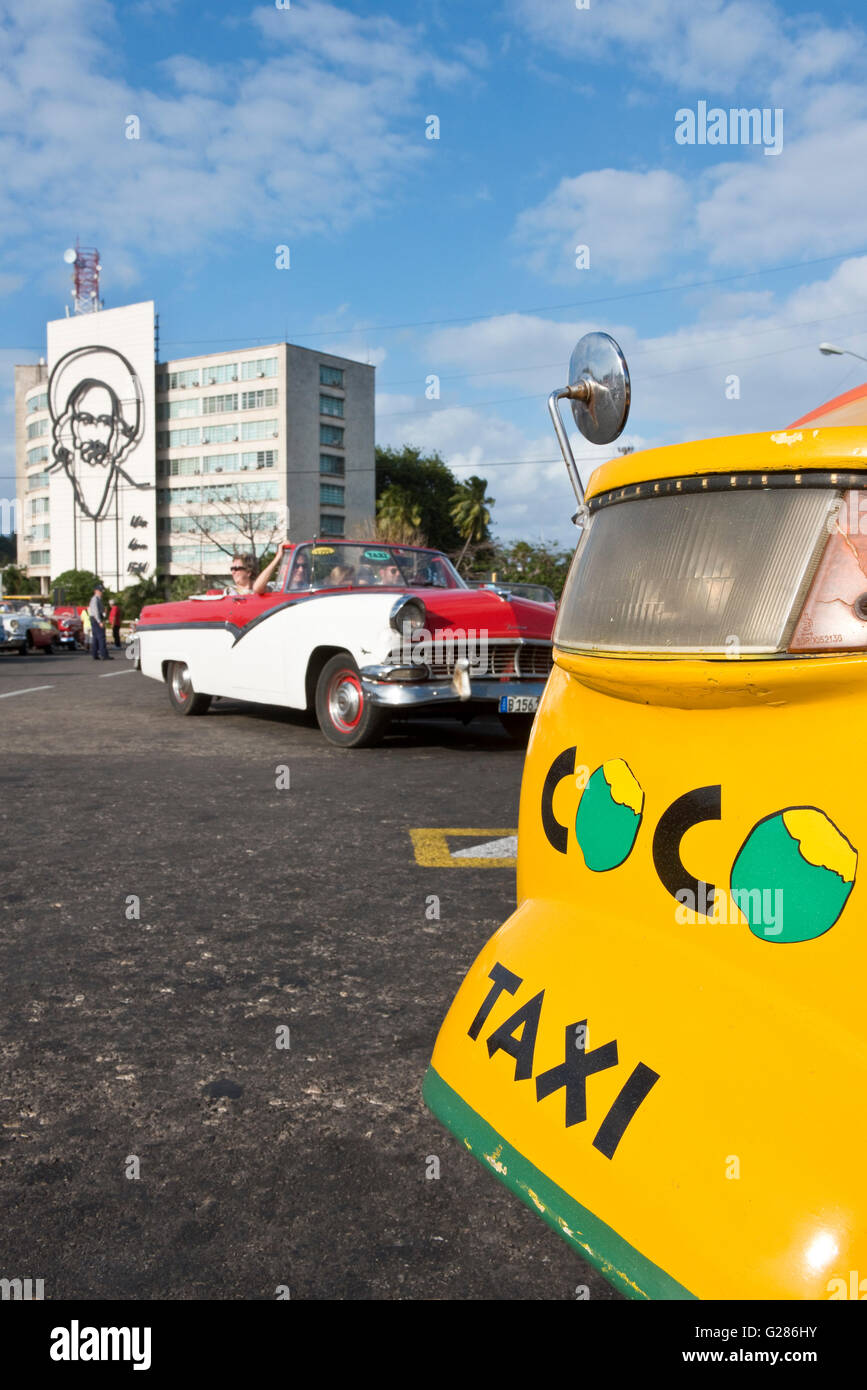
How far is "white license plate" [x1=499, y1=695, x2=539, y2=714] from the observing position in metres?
7.54

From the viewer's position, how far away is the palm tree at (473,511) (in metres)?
82.5

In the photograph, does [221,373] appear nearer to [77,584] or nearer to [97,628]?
[77,584]

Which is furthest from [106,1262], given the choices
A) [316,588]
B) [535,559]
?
[535,559]

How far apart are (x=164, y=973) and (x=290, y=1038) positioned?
61 cm

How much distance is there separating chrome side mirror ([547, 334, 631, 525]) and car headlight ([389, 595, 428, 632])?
206 inches

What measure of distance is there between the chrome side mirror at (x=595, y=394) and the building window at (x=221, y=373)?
282 feet

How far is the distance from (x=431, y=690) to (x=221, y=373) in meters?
82.2

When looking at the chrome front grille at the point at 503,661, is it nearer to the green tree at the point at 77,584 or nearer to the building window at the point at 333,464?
the building window at the point at 333,464

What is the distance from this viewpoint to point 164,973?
3154 mm

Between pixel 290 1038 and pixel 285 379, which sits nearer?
pixel 290 1038

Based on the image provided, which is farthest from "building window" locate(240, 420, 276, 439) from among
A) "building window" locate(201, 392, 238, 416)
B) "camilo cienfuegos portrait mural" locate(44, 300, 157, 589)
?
"camilo cienfuegos portrait mural" locate(44, 300, 157, 589)

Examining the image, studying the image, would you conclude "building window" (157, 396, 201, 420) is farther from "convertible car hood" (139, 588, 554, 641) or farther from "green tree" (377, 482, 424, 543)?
"convertible car hood" (139, 588, 554, 641)

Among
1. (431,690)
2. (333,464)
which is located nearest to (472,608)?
(431,690)
